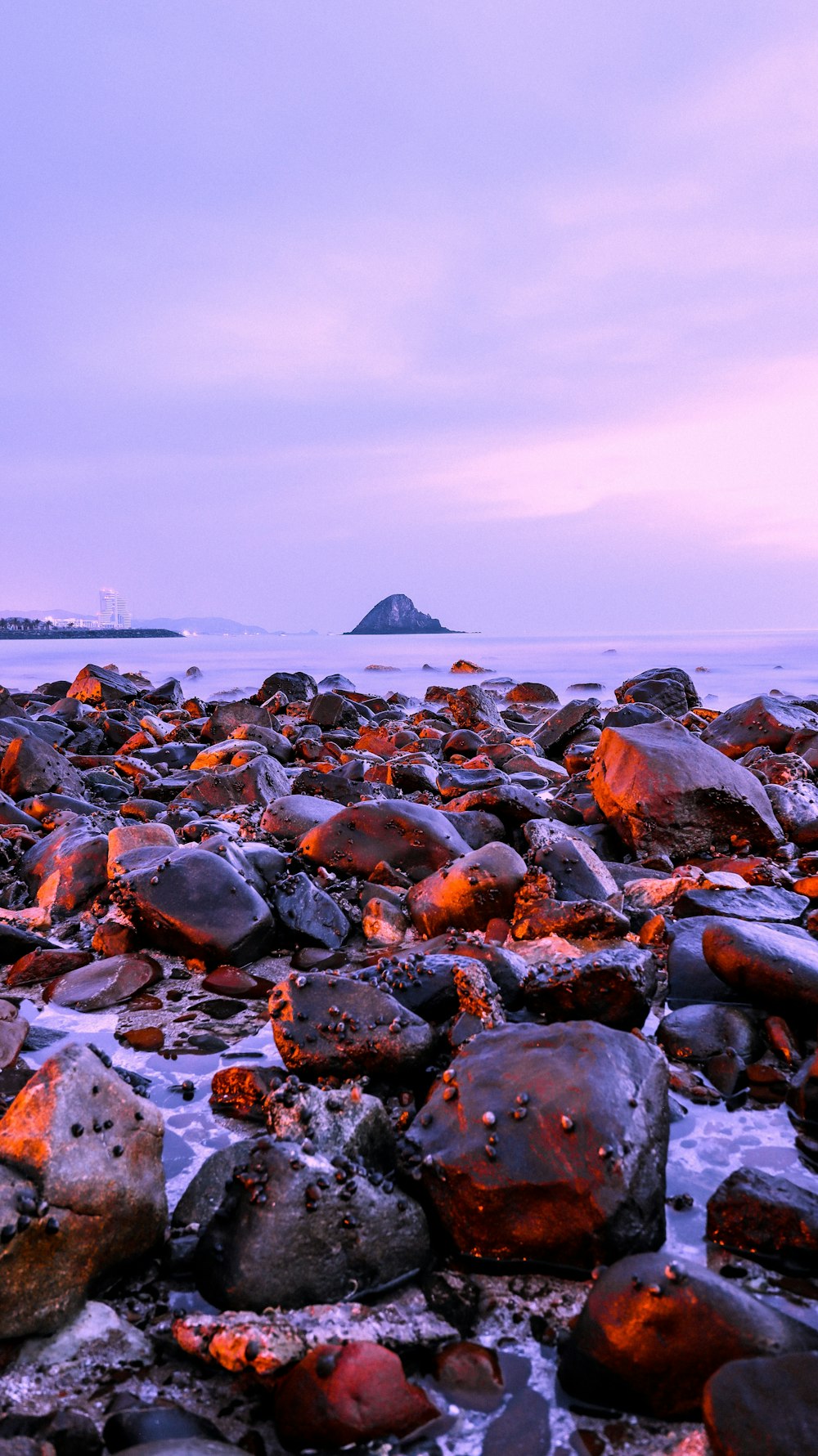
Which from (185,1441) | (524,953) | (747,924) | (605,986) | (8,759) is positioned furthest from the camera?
(8,759)

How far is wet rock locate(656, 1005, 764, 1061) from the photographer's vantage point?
3633 millimetres

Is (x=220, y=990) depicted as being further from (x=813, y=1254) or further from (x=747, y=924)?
(x=813, y=1254)

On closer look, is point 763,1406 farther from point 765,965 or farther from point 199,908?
point 199,908

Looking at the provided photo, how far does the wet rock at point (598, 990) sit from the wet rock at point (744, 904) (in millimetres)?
1420

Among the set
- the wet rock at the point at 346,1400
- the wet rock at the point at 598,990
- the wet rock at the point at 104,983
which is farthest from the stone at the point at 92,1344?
the wet rock at the point at 104,983

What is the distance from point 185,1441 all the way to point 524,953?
9.54ft

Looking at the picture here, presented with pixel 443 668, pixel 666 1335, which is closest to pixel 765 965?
pixel 666 1335

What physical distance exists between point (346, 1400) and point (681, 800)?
5042 millimetres

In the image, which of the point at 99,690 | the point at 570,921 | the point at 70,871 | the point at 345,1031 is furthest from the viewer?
the point at 99,690

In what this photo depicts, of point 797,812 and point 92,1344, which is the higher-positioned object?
point 797,812

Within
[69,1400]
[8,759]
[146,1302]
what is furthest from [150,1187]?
[8,759]

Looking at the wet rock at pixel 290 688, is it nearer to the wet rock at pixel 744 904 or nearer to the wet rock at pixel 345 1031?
the wet rock at pixel 744 904

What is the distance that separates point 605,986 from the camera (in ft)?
11.8

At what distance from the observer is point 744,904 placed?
5.01 meters
